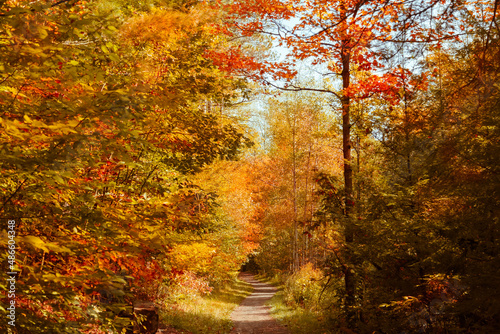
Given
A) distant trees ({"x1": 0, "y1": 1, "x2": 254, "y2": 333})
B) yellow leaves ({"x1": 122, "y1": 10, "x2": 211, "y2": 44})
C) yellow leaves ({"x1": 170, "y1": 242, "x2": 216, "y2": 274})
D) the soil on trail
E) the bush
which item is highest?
yellow leaves ({"x1": 122, "y1": 10, "x2": 211, "y2": 44})

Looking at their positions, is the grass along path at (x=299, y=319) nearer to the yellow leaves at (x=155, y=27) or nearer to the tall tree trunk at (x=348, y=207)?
the tall tree trunk at (x=348, y=207)

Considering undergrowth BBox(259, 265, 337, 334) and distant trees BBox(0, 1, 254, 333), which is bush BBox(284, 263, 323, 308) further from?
distant trees BBox(0, 1, 254, 333)

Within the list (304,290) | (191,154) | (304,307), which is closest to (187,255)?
(191,154)

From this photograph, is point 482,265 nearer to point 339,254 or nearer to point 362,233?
point 362,233

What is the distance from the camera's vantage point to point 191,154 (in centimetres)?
862

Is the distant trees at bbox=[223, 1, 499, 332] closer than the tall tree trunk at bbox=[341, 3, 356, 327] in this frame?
Yes

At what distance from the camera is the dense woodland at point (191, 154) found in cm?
319

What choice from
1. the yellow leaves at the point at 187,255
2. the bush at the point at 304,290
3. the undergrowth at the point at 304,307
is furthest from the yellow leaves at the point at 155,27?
the bush at the point at 304,290

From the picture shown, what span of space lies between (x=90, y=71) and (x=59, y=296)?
2.06 m

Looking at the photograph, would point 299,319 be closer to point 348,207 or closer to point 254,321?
point 254,321

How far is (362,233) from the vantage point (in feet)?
28.0

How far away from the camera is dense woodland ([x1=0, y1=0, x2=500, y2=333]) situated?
3.19 meters

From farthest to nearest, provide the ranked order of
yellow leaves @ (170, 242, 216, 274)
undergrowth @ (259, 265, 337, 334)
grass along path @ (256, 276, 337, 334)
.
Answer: undergrowth @ (259, 265, 337, 334) < grass along path @ (256, 276, 337, 334) < yellow leaves @ (170, 242, 216, 274)

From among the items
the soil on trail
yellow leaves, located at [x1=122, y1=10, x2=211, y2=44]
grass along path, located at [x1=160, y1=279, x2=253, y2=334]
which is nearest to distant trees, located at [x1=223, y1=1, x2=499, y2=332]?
yellow leaves, located at [x1=122, y1=10, x2=211, y2=44]
